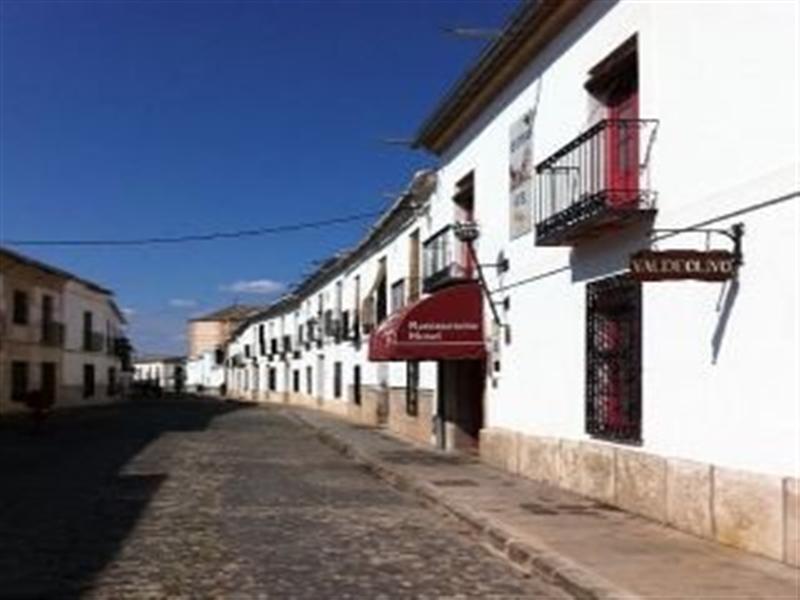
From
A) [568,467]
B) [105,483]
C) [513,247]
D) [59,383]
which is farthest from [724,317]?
[59,383]

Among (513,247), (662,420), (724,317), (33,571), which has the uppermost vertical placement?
(513,247)

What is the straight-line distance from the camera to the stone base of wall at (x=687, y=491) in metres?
10.2

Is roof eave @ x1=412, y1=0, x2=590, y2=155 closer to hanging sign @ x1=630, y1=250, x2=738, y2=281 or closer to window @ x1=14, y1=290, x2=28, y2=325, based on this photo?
hanging sign @ x1=630, y1=250, x2=738, y2=281

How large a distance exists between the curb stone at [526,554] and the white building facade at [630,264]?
1.46m

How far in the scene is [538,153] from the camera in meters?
17.9

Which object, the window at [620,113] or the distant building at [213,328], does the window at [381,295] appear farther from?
the distant building at [213,328]

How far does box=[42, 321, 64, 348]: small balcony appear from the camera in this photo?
51719mm

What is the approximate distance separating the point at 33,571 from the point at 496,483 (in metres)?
8.10

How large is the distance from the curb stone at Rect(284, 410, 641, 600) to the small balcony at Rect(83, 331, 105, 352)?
44.2m

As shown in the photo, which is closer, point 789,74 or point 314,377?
point 789,74

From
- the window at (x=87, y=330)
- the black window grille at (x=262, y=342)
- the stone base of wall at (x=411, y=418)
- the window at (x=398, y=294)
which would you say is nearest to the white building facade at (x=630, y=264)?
the stone base of wall at (x=411, y=418)

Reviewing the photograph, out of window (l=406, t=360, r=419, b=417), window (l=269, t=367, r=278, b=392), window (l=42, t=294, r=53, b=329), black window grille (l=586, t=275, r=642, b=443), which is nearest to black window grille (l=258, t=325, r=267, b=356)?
window (l=269, t=367, r=278, b=392)

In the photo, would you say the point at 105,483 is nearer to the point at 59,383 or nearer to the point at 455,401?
the point at 455,401

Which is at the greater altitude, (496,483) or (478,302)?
(478,302)
